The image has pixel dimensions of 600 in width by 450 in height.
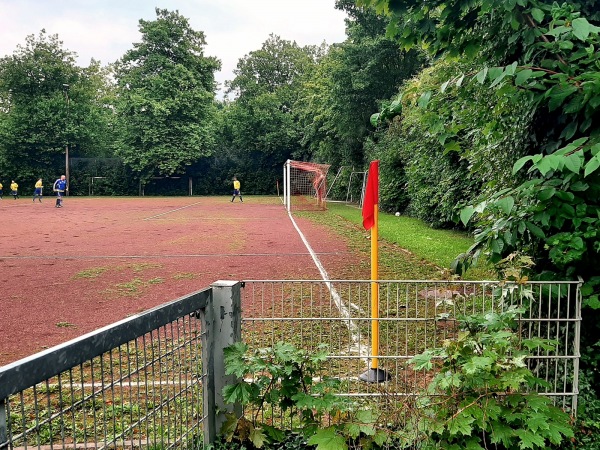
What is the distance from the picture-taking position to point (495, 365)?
9.02 ft

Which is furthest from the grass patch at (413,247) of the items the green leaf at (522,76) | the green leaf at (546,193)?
the green leaf at (522,76)

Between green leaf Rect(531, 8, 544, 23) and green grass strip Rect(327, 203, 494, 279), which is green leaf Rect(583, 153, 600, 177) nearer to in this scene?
green leaf Rect(531, 8, 544, 23)

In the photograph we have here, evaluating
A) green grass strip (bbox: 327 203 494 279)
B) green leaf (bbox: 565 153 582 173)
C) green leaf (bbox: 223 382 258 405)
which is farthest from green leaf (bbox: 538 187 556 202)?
green grass strip (bbox: 327 203 494 279)

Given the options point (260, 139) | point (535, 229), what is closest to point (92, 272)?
point (535, 229)

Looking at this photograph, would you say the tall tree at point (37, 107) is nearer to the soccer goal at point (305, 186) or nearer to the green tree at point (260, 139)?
the green tree at point (260, 139)

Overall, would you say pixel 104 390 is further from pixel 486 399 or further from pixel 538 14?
pixel 538 14

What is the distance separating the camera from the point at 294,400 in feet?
9.71

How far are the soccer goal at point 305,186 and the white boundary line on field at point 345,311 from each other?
10.4 m

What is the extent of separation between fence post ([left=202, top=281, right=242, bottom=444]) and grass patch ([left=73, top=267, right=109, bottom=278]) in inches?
273

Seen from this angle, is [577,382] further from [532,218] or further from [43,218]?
[43,218]

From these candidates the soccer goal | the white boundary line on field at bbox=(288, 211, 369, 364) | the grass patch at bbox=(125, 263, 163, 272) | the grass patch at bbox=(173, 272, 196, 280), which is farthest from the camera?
the soccer goal

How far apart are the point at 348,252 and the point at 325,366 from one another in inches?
302

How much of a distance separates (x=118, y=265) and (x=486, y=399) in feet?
29.4

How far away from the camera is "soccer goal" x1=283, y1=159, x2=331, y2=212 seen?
2969 cm
